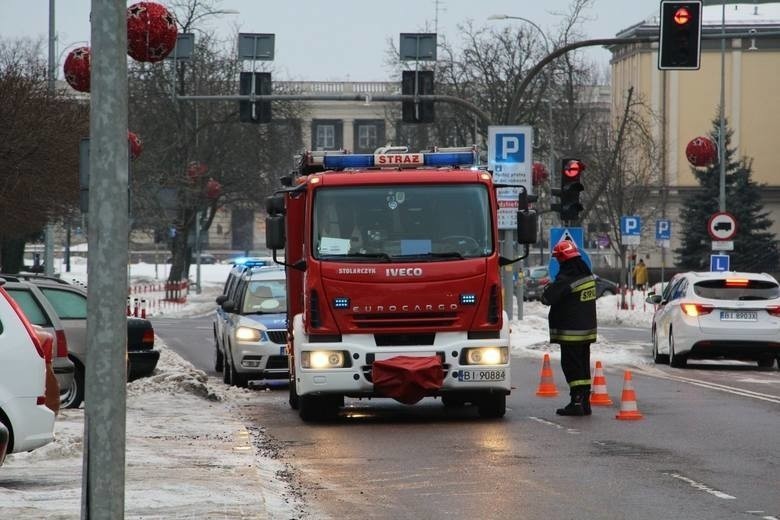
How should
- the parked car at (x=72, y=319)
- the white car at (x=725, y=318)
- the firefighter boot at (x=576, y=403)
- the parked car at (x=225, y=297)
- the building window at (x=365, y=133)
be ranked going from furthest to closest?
the building window at (x=365, y=133), the white car at (x=725, y=318), the parked car at (x=225, y=297), the parked car at (x=72, y=319), the firefighter boot at (x=576, y=403)

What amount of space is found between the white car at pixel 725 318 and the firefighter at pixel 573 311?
9.18 m

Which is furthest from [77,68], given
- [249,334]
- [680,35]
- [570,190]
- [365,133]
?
[365,133]

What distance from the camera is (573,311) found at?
62.8ft

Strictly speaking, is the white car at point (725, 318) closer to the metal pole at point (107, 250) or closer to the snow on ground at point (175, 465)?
the snow on ground at point (175, 465)

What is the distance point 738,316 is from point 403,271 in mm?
11211

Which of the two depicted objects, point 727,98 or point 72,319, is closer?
point 72,319

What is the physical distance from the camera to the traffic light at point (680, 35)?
2719 cm

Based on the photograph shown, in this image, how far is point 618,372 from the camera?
28562mm

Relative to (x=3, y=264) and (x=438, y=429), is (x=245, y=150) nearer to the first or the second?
(x=3, y=264)

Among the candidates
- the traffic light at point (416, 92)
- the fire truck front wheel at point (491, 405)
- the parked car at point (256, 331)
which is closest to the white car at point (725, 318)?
the parked car at point (256, 331)

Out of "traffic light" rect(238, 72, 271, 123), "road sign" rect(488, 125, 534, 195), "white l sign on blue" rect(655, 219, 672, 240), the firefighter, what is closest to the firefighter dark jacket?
the firefighter

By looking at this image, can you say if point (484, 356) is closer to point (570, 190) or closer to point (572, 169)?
point (570, 190)

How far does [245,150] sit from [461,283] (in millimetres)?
58004

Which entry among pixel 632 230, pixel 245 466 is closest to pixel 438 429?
pixel 245 466
